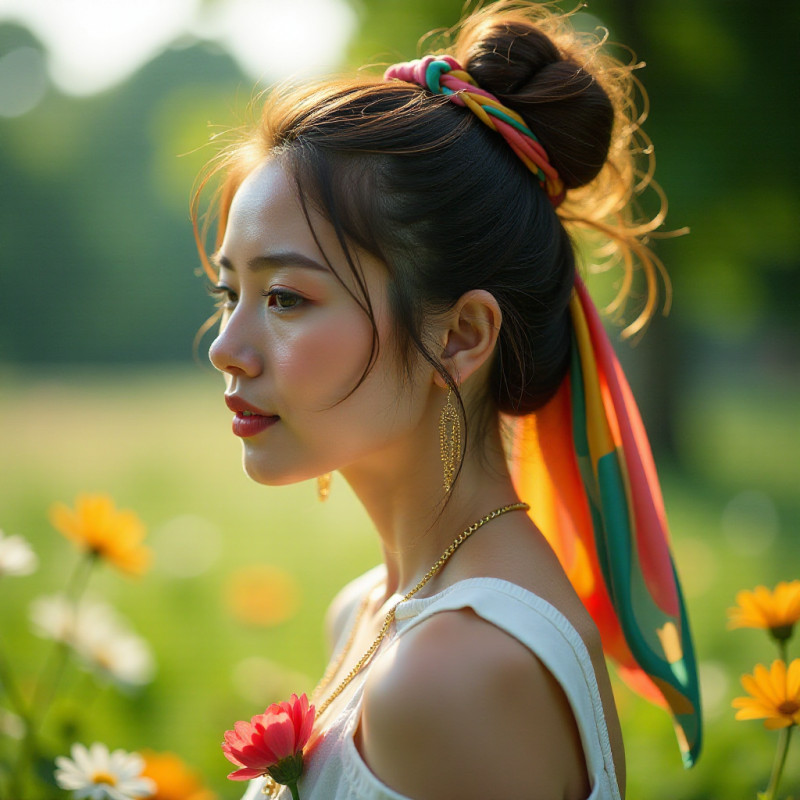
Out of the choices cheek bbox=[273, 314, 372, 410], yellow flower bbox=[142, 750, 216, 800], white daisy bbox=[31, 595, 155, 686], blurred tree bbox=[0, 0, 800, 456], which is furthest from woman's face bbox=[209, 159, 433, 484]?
white daisy bbox=[31, 595, 155, 686]

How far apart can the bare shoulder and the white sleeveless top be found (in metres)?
0.02

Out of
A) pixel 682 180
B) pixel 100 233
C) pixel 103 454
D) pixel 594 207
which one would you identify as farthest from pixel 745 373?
pixel 594 207

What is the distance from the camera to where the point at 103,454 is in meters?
9.91

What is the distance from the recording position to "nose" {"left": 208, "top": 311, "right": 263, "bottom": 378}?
1.53 m

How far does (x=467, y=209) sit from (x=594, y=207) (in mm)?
481

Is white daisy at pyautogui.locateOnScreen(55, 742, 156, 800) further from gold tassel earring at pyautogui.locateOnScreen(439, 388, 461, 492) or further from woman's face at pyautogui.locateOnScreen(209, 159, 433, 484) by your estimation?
gold tassel earring at pyautogui.locateOnScreen(439, 388, 461, 492)

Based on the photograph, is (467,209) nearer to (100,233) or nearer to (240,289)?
(240,289)

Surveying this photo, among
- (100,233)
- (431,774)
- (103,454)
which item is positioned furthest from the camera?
(100,233)

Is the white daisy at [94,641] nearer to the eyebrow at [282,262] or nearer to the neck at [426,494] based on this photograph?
the neck at [426,494]

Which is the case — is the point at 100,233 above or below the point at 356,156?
below

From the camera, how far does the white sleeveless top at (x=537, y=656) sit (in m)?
1.29

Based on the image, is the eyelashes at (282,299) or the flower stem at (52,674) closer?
the eyelashes at (282,299)

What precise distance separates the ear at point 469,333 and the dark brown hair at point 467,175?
3 centimetres

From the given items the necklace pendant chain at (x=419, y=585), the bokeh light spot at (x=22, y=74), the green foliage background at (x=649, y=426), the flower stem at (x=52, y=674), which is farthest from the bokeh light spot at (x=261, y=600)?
the bokeh light spot at (x=22, y=74)
